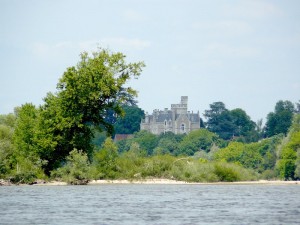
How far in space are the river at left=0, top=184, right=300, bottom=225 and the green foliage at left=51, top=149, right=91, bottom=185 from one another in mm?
5957

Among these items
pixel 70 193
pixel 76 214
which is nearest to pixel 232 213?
pixel 76 214

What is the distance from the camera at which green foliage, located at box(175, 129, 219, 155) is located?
16575cm

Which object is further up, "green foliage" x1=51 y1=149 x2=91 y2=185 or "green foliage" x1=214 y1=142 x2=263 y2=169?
"green foliage" x1=214 y1=142 x2=263 y2=169

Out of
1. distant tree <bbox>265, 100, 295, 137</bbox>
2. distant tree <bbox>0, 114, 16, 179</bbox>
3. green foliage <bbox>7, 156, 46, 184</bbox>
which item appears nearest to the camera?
green foliage <bbox>7, 156, 46, 184</bbox>

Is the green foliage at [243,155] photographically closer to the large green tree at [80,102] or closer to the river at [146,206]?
the large green tree at [80,102]

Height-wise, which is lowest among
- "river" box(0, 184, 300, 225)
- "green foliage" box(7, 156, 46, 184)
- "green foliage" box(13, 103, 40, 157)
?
"river" box(0, 184, 300, 225)

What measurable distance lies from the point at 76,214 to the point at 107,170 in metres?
26.3

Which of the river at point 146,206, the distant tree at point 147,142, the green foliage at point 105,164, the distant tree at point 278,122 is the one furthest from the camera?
the distant tree at point 147,142

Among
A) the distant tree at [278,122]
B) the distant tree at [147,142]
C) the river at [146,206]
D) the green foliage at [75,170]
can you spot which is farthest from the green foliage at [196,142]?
the river at [146,206]

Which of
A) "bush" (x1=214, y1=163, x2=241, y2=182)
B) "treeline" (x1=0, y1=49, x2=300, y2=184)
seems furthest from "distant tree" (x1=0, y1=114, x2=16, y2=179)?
"bush" (x1=214, y1=163, x2=241, y2=182)

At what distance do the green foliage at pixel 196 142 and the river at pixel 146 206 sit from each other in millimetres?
114290

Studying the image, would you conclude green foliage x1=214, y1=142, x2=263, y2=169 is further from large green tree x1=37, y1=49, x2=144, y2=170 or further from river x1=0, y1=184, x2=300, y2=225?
river x1=0, y1=184, x2=300, y2=225

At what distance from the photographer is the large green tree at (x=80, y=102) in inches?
2340

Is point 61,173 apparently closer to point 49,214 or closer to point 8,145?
point 8,145
